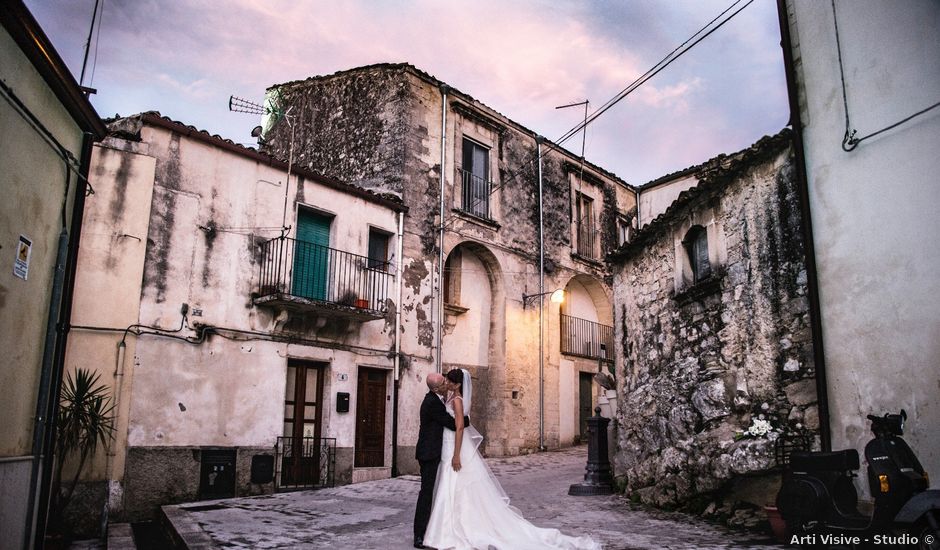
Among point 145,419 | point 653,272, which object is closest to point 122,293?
point 145,419

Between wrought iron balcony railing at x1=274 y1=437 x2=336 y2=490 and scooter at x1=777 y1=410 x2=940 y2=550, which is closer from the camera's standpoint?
scooter at x1=777 y1=410 x2=940 y2=550

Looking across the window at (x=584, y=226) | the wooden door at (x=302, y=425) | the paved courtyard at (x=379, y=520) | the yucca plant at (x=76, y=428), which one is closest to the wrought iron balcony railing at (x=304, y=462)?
the wooden door at (x=302, y=425)

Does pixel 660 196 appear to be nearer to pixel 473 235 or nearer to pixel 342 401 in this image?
pixel 473 235

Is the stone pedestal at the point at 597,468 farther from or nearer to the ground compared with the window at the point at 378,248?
nearer to the ground

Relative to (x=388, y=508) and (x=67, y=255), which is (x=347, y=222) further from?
(x=67, y=255)

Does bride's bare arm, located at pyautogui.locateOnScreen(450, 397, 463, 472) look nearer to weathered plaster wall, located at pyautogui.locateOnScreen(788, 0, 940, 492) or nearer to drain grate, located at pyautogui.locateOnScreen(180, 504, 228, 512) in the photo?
weathered plaster wall, located at pyautogui.locateOnScreen(788, 0, 940, 492)

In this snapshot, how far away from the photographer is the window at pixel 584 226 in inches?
869

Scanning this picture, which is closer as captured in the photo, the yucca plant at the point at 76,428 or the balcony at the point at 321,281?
the yucca plant at the point at 76,428

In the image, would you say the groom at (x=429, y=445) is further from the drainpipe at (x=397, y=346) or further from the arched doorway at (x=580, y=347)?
the arched doorway at (x=580, y=347)

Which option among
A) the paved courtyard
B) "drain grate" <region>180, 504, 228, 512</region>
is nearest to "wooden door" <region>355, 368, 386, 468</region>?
the paved courtyard

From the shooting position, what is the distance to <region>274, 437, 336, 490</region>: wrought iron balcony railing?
1255 cm

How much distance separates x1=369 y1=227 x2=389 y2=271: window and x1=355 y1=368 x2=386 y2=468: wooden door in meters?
2.37

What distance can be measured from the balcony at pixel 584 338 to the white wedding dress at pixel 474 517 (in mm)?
14018

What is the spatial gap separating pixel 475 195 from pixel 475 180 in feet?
1.42
